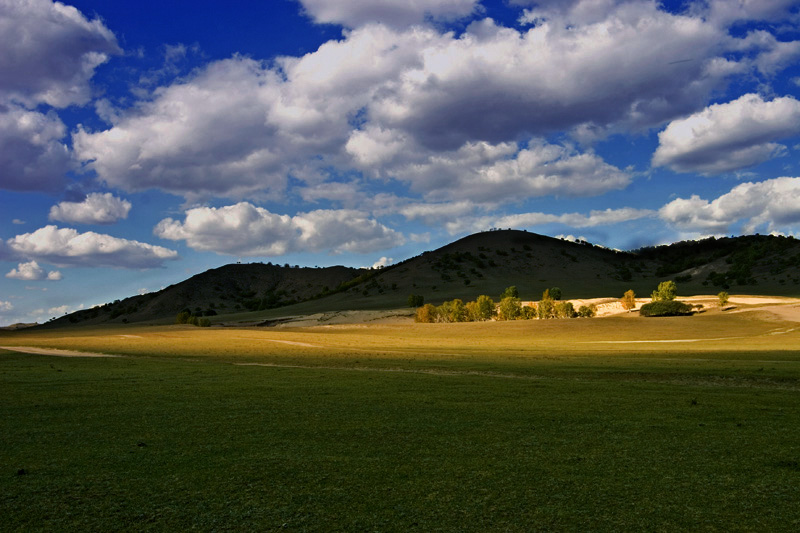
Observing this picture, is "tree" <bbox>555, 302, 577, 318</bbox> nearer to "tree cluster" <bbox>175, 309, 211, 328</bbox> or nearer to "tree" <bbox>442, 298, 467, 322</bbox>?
→ "tree" <bbox>442, 298, 467, 322</bbox>

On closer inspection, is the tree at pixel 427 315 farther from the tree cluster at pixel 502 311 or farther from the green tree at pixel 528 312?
the green tree at pixel 528 312

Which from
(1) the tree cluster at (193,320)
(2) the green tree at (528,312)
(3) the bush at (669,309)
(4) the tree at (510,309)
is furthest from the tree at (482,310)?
(1) the tree cluster at (193,320)

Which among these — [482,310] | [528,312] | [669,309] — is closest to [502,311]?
[482,310]

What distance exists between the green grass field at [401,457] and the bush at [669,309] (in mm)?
72018

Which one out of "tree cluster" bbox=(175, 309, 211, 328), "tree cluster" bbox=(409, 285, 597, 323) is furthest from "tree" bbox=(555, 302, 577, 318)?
"tree cluster" bbox=(175, 309, 211, 328)

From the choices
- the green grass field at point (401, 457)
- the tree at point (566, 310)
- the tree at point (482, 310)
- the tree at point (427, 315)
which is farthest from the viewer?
the tree at point (427, 315)

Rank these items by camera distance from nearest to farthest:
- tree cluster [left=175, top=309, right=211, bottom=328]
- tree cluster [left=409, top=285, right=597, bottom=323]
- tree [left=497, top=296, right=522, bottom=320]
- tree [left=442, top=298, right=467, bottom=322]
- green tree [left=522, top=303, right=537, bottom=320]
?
tree cluster [left=409, top=285, right=597, bottom=323] < tree [left=497, top=296, right=522, bottom=320] < green tree [left=522, top=303, right=537, bottom=320] < tree [left=442, top=298, right=467, bottom=322] < tree cluster [left=175, top=309, right=211, bottom=328]

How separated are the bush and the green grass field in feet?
236

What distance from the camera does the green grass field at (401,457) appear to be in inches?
278

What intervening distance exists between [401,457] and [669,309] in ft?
289

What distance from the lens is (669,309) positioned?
3435 inches

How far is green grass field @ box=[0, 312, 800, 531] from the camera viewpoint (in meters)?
7.06

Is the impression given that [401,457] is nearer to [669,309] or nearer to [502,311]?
[669,309]

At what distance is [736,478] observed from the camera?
8.47m
